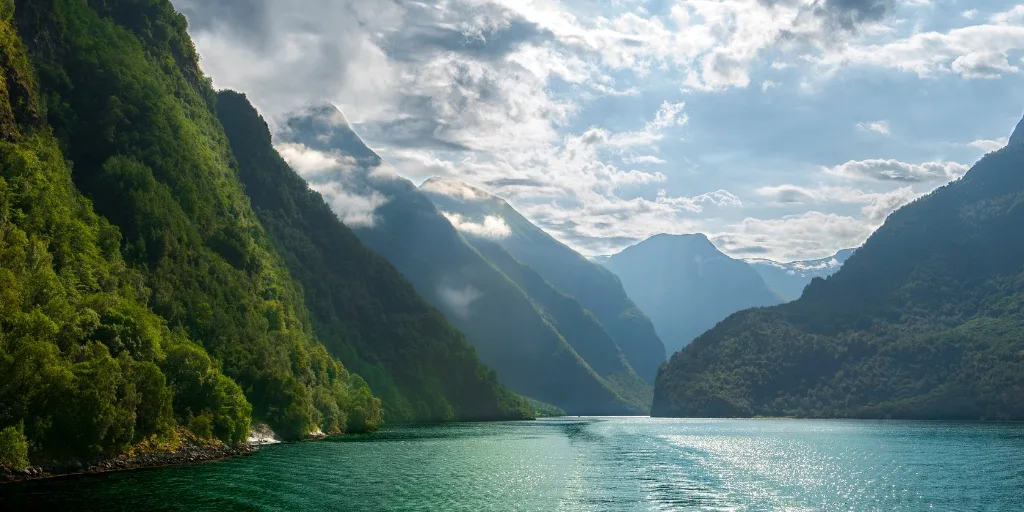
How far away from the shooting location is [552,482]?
374 ft

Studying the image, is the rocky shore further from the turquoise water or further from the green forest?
the turquoise water

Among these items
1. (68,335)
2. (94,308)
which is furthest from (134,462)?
(94,308)

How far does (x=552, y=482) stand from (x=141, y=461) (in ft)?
185

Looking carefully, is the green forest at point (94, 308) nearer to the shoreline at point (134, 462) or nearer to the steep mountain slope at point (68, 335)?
the steep mountain slope at point (68, 335)

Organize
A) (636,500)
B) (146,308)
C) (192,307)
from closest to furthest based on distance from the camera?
(636,500)
(146,308)
(192,307)

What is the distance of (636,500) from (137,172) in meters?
144

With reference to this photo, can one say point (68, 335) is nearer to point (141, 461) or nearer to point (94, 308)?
point (94, 308)

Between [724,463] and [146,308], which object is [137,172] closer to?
[146,308]

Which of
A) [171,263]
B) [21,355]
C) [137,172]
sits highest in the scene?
[137,172]

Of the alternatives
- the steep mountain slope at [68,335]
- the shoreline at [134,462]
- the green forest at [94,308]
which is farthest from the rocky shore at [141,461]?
the green forest at [94,308]

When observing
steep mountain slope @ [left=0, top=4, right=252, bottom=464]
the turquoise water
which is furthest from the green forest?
the turquoise water

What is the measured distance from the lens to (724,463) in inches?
Result: 5704

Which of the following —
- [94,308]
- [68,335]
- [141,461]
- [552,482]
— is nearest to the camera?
[552,482]

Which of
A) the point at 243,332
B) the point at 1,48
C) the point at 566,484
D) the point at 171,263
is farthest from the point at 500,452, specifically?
the point at 1,48
